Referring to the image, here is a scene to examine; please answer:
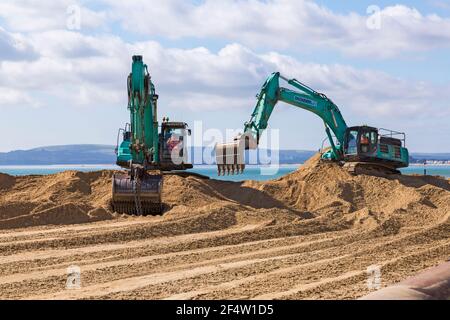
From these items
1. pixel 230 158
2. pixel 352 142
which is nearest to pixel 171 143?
pixel 230 158

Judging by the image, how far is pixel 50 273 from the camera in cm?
1198

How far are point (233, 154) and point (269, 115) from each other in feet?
12.2

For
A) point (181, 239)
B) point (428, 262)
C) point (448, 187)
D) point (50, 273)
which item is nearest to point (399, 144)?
point (448, 187)

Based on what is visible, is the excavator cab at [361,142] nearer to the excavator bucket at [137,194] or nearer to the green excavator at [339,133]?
the green excavator at [339,133]

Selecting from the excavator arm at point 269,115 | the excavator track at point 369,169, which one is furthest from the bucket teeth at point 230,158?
the excavator track at point 369,169

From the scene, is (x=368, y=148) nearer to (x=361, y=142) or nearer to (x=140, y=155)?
(x=361, y=142)

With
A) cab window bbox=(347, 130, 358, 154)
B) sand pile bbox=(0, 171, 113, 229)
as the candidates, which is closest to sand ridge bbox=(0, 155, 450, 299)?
sand pile bbox=(0, 171, 113, 229)

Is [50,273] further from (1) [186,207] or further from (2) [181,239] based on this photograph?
(1) [186,207]

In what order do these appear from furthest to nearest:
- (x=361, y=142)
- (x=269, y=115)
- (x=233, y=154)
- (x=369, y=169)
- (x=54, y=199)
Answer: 1. (x=361, y=142)
2. (x=369, y=169)
3. (x=269, y=115)
4. (x=233, y=154)
5. (x=54, y=199)

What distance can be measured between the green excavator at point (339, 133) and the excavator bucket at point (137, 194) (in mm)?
5610

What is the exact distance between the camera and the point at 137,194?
69.2 feet

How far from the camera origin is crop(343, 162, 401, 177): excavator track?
91.8ft

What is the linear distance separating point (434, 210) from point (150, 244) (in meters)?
9.71
